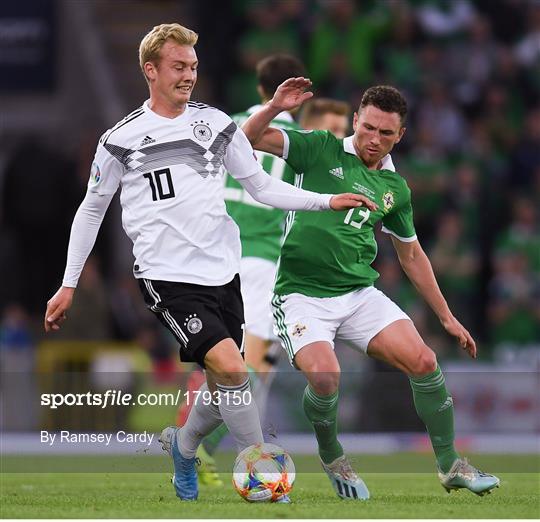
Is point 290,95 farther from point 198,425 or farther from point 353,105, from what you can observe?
point 353,105

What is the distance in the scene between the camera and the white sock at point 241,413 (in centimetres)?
779

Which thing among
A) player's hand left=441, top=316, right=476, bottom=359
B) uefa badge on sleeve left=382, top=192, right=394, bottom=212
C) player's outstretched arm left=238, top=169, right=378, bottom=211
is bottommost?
player's hand left=441, top=316, right=476, bottom=359

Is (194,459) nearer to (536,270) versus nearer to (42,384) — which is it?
(42,384)

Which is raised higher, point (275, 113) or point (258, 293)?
point (275, 113)

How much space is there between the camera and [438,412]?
8.52 meters

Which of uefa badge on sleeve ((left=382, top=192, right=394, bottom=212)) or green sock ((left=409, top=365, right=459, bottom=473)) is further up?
uefa badge on sleeve ((left=382, top=192, right=394, bottom=212))

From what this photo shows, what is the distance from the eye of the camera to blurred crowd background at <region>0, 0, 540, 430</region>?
53.1ft

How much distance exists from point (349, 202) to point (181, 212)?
846 millimetres

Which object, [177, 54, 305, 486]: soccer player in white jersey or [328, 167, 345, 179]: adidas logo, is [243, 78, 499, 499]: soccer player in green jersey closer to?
[328, 167, 345, 179]: adidas logo

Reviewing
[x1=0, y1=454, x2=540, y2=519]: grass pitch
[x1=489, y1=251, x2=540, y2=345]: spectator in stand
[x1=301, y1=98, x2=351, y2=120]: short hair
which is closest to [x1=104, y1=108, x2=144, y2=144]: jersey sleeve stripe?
[x1=0, y1=454, x2=540, y2=519]: grass pitch

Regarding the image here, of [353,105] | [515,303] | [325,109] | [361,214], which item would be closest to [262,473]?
[361,214]

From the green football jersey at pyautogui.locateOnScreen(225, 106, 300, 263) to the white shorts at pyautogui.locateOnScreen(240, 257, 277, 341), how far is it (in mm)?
67

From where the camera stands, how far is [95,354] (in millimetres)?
15227

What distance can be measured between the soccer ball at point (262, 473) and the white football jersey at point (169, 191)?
88 centimetres
